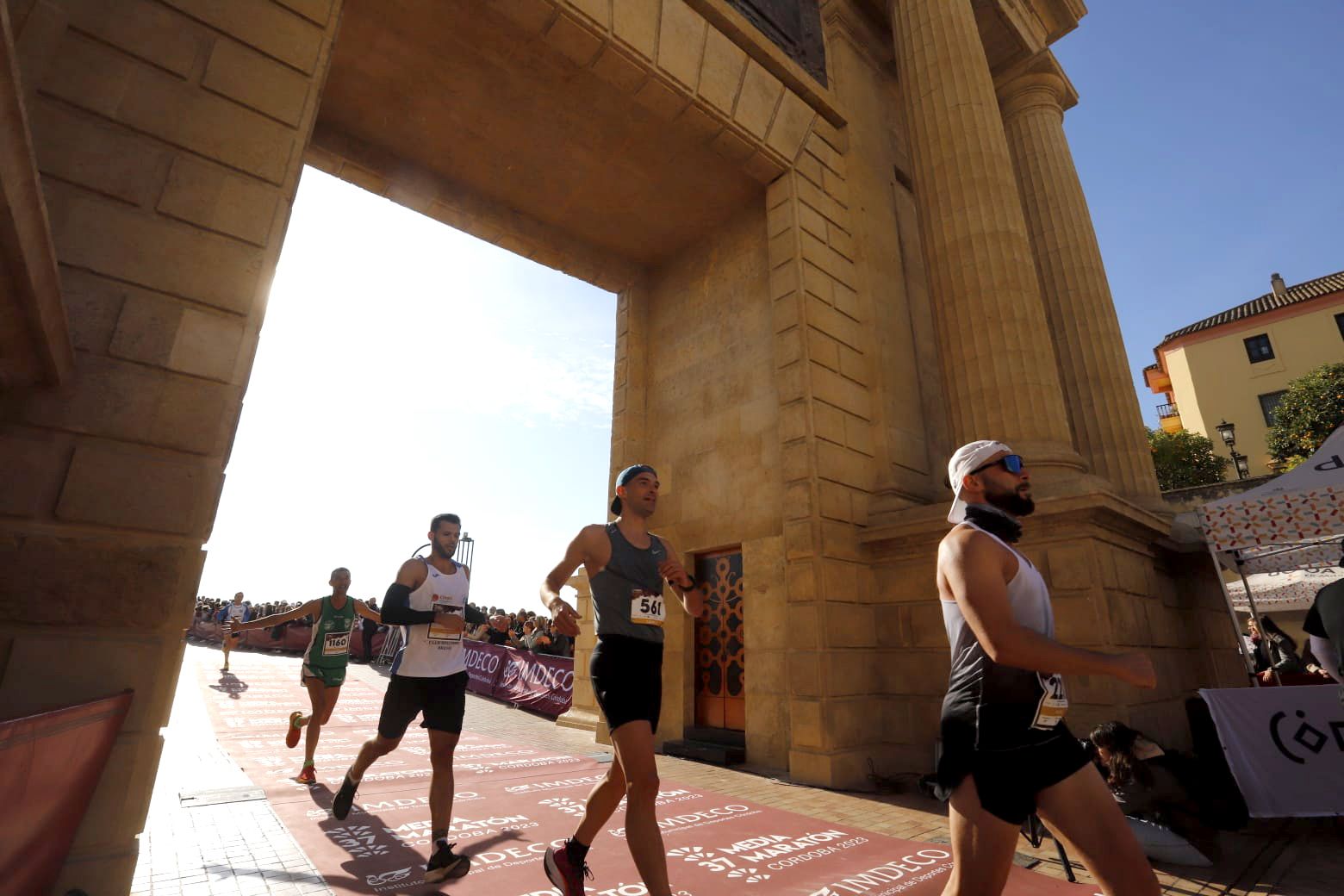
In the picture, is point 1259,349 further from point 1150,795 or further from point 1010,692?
point 1010,692

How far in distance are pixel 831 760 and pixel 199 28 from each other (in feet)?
27.9

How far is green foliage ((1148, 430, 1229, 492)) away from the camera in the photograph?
31.7m

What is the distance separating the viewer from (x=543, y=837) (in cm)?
449

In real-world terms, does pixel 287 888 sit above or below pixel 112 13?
below

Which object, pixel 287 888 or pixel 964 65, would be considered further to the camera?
pixel 964 65

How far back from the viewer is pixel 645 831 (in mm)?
2816

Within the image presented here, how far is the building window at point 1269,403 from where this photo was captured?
33716 millimetres

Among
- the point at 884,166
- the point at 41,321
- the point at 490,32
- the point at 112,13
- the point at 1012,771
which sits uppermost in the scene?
the point at 884,166

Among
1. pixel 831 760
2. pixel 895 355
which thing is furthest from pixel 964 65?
pixel 831 760

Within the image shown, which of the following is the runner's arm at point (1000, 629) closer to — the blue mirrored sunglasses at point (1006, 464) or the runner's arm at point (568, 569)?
the blue mirrored sunglasses at point (1006, 464)

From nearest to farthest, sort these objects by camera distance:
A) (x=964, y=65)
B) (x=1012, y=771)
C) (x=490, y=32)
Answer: (x=1012, y=771) → (x=490, y=32) → (x=964, y=65)

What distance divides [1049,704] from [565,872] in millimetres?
2296

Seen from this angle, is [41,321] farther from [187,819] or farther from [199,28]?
[187,819]

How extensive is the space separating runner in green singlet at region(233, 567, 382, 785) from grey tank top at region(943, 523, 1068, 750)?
17.9ft
